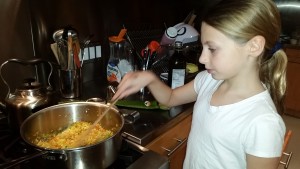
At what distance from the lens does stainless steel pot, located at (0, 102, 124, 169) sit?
26.0 inches

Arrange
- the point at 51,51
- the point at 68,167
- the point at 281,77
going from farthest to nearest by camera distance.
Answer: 1. the point at 51,51
2. the point at 281,77
3. the point at 68,167

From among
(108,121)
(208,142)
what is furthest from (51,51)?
(208,142)

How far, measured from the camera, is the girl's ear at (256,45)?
0.69 meters

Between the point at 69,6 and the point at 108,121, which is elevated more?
the point at 69,6

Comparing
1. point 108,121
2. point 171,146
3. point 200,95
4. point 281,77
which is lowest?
point 171,146

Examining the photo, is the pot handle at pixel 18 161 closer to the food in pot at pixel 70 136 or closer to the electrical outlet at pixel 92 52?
the food in pot at pixel 70 136

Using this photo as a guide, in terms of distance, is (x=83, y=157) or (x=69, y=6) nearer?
(x=83, y=157)

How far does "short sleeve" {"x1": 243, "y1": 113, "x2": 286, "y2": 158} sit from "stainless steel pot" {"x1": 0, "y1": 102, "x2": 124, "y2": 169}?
35 cm

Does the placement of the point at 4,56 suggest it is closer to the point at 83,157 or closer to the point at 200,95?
the point at 83,157

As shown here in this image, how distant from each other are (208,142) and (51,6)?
33.4 inches

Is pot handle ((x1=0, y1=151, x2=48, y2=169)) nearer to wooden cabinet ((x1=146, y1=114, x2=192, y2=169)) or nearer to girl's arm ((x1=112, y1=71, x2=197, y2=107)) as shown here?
girl's arm ((x1=112, y1=71, x2=197, y2=107))

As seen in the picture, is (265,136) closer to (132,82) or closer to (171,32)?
(132,82)

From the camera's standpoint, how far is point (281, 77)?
792mm

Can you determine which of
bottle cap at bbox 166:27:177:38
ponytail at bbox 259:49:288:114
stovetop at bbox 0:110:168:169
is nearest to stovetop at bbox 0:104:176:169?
stovetop at bbox 0:110:168:169
